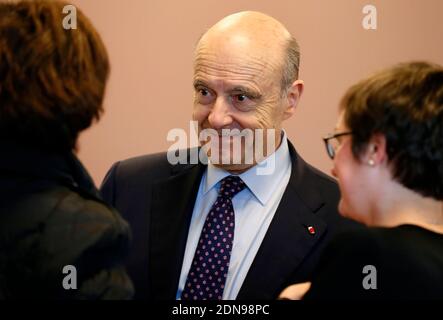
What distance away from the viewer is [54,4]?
1104 mm

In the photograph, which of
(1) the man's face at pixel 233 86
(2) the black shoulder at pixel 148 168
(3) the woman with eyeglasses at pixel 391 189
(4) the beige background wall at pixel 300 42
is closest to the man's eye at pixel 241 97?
(1) the man's face at pixel 233 86

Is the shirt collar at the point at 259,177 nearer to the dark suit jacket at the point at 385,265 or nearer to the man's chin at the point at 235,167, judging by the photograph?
the man's chin at the point at 235,167

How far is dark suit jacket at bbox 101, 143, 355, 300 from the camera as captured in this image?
5.17ft

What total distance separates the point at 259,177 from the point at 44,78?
32.3 inches

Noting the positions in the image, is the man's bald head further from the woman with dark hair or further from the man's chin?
the woman with dark hair

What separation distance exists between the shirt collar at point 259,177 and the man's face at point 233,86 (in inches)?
0.9

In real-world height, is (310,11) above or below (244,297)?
above

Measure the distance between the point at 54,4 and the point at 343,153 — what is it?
600 millimetres

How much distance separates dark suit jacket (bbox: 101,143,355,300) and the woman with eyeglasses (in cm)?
31

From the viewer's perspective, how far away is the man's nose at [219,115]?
67.1 inches

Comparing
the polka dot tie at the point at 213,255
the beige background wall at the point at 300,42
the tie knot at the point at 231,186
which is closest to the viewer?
the polka dot tie at the point at 213,255

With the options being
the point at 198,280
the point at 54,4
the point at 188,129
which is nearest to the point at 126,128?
the point at 188,129
